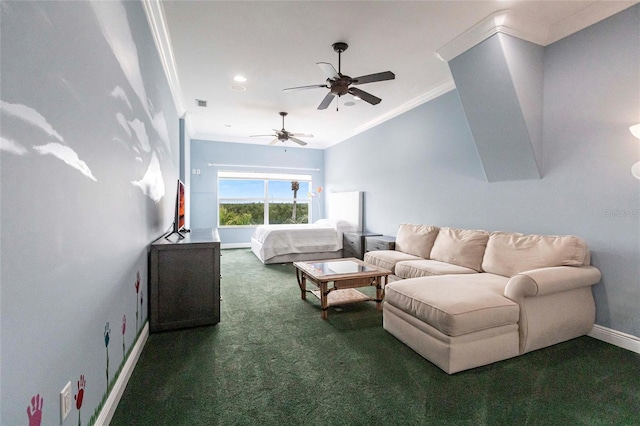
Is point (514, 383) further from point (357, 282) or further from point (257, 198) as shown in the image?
point (257, 198)

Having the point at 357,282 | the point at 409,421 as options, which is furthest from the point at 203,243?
the point at 409,421

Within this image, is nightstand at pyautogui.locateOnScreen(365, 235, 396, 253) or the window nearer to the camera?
nightstand at pyautogui.locateOnScreen(365, 235, 396, 253)

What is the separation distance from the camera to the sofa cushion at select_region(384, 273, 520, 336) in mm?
1992

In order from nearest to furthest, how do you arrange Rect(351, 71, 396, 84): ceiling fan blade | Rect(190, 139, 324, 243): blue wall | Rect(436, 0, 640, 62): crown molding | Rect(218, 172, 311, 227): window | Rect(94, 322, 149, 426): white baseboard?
Rect(94, 322, 149, 426): white baseboard → Rect(436, 0, 640, 62): crown molding → Rect(351, 71, 396, 84): ceiling fan blade → Rect(190, 139, 324, 243): blue wall → Rect(218, 172, 311, 227): window

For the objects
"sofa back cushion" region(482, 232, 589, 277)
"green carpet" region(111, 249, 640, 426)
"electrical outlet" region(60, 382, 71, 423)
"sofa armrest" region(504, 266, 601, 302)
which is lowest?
"green carpet" region(111, 249, 640, 426)

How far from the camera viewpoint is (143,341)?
2381 millimetres

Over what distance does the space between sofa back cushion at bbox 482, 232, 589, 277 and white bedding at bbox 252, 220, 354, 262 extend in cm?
315

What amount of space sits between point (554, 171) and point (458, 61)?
147 cm

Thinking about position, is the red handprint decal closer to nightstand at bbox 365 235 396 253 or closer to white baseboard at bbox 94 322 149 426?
white baseboard at bbox 94 322 149 426

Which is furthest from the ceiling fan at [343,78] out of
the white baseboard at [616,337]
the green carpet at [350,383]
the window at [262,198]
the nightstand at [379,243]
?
the window at [262,198]

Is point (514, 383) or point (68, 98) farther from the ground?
point (68, 98)

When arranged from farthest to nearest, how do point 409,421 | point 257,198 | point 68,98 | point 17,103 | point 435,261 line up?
point 257,198, point 435,261, point 409,421, point 68,98, point 17,103

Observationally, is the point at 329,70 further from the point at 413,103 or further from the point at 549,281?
the point at 549,281

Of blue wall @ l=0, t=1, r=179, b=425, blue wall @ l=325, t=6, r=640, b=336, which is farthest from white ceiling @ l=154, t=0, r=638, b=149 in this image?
blue wall @ l=0, t=1, r=179, b=425
